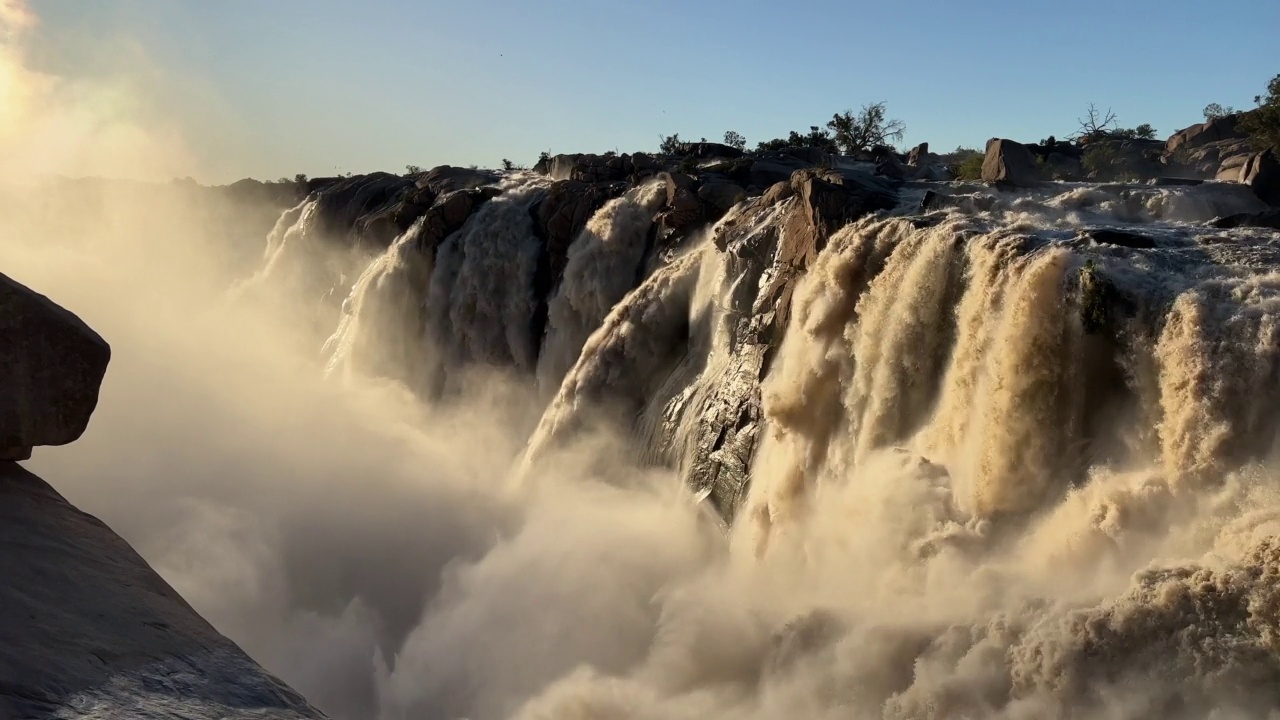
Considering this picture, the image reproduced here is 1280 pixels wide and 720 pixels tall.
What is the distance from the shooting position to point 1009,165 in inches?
736

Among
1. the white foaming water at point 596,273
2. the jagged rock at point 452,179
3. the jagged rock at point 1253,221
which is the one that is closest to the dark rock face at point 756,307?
the white foaming water at point 596,273

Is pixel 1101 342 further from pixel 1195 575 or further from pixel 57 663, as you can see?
pixel 57 663

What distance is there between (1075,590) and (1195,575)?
1194mm

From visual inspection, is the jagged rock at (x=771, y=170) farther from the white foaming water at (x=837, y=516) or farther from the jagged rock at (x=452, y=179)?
the jagged rock at (x=452, y=179)

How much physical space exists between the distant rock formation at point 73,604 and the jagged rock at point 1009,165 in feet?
54.4

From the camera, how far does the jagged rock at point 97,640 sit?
14.1 ft

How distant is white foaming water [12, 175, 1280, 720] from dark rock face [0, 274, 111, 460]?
691 cm

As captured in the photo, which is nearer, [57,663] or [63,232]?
[57,663]

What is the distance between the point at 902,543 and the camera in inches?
453

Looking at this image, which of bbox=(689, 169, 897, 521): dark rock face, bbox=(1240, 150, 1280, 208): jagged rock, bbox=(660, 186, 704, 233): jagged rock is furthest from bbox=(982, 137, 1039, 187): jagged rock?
bbox=(660, 186, 704, 233): jagged rock

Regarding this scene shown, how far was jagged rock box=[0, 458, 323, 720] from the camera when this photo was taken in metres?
4.29

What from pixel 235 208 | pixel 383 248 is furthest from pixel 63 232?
pixel 383 248

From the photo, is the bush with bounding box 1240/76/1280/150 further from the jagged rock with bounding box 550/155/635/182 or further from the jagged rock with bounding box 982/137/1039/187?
the jagged rock with bounding box 550/155/635/182

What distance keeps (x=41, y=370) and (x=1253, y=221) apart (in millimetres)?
15387
